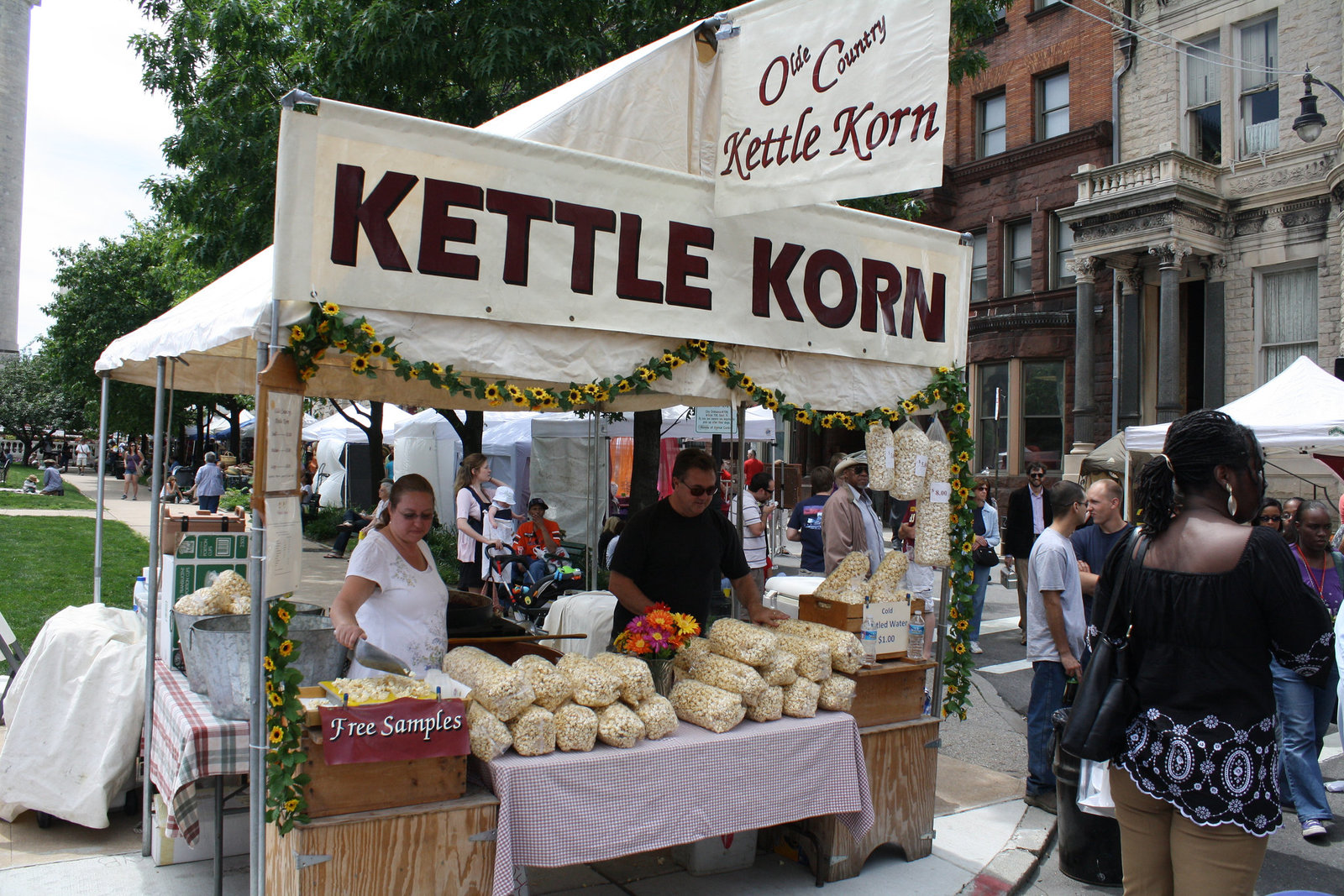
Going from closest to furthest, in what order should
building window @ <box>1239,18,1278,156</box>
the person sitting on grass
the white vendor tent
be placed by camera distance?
the white vendor tent, building window @ <box>1239,18,1278,156</box>, the person sitting on grass

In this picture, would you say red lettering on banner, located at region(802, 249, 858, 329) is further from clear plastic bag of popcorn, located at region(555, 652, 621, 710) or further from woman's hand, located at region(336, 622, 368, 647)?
woman's hand, located at region(336, 622, 368, 647)

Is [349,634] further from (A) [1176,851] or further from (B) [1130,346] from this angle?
(B) [1130,346]

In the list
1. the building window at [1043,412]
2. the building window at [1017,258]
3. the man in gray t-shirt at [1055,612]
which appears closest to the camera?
the man in gray t-shirt at [1055,612]

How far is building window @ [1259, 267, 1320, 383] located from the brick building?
2.86 metres

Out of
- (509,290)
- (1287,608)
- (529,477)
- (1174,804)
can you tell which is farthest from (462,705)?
(529,477)

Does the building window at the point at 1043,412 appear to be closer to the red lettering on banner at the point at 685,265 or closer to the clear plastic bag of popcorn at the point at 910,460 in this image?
the clear plastic bag of popcorn at the point at 910,460

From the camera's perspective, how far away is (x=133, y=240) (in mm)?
35250

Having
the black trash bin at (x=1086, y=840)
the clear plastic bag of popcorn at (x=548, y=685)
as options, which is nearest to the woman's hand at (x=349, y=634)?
the clear plastic bag of popcorn at (x=548, y=685)

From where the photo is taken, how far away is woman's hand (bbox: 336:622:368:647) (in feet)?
12.0

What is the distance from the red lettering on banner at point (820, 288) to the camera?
466 centimetres

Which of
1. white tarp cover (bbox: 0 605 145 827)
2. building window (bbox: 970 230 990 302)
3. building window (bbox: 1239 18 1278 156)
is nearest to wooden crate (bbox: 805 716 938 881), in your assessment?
white tarp cover (bbox: 0 605 145 827)

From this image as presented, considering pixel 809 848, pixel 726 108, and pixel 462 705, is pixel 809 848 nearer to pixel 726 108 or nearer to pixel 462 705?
pixel 462 705

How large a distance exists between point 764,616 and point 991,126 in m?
21.6

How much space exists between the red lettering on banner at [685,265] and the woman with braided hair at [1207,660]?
2095mm
